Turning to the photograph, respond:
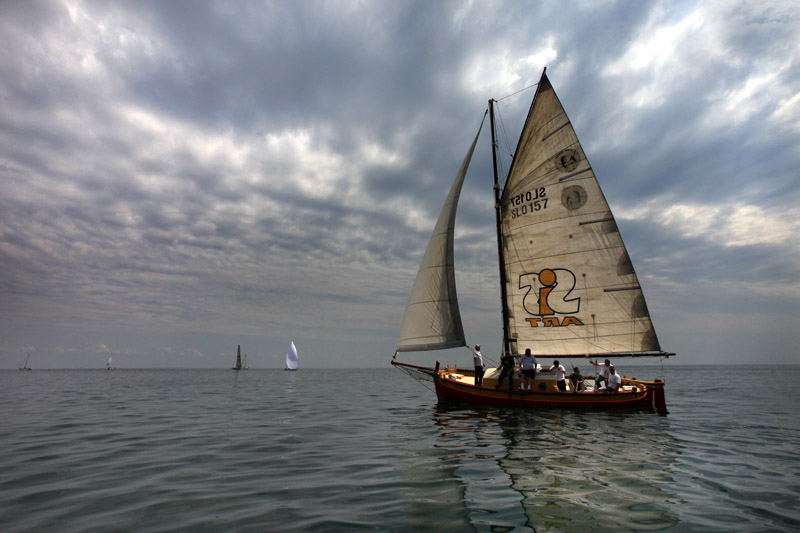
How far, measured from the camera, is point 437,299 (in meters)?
23.8

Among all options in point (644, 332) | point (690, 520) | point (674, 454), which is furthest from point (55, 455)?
point (644, 332)

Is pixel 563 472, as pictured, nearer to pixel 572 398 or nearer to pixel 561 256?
pixel 572 398

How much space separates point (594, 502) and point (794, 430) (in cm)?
1592

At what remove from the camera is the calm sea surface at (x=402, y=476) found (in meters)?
6.89

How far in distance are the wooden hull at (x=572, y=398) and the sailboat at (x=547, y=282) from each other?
0.16 ft

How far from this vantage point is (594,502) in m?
7.56

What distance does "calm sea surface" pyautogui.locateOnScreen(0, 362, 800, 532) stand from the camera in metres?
6.89

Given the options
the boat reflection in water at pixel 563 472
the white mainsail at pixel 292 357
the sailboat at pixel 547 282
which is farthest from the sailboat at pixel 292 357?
the boat reflection in water at pixel 563 472

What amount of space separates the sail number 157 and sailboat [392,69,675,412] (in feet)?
0.20

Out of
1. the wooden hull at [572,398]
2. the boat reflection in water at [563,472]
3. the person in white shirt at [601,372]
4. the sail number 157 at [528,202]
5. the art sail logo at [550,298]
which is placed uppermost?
the sail number 157 at [528,202]

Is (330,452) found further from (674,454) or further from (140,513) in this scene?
(674,454)

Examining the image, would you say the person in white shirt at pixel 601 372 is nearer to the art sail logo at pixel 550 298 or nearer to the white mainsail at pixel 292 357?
the art sail logo at pixel 550 298

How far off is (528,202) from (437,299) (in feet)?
26.0

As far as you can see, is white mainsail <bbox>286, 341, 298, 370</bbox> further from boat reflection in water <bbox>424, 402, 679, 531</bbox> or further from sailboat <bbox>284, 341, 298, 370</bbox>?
boat reflection in water <bbox>424, 402, 679, 531</bbox>
